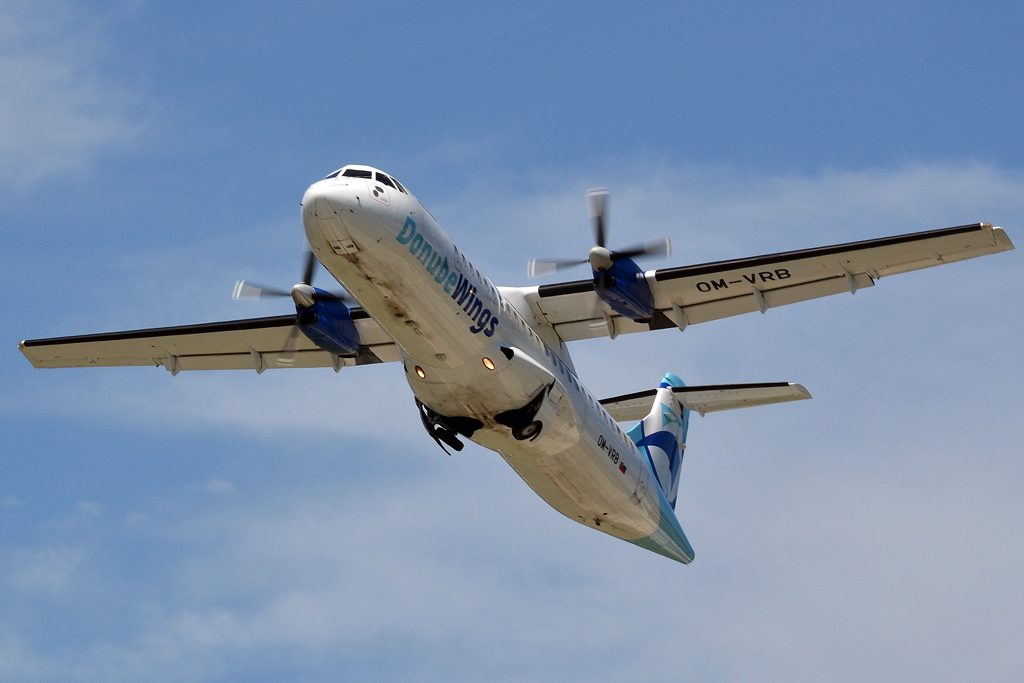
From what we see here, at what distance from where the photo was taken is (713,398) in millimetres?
22766

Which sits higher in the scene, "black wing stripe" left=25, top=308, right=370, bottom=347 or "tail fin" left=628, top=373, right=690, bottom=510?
"black wing stripe" left=25, top=308, right=370, bottom=347

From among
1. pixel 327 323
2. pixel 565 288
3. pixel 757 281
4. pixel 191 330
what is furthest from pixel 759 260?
pixel 191 330

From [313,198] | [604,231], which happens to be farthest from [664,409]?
[313,198]

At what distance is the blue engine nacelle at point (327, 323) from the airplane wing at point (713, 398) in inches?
227

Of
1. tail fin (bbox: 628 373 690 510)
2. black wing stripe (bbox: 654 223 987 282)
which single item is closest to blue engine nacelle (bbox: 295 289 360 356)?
black wing stripe (bbox: 654 223 987 282)

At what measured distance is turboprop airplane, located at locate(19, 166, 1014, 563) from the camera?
46.7ft

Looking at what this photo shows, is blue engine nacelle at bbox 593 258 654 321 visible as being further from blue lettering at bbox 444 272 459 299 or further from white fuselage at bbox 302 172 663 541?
blue lettering at bbox 444 272 459 299

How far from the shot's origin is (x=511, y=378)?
52.4ft

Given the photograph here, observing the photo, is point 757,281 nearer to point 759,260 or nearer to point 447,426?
point 759,260

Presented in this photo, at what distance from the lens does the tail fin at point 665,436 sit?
22.1m

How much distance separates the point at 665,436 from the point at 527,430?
6.80 metres

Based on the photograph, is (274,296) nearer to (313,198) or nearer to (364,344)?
(364,344)

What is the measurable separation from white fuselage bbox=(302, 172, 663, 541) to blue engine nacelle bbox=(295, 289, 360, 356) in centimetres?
245

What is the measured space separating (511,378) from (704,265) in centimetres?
381
